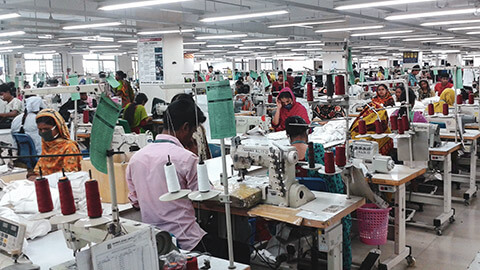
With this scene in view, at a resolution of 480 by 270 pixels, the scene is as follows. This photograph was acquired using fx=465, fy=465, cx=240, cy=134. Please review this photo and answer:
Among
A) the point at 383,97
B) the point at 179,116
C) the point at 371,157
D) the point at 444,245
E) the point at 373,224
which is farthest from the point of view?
the point at 383,97

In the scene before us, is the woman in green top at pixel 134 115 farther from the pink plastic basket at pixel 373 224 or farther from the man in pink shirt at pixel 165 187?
the man in pink shirt at pixel 165 187

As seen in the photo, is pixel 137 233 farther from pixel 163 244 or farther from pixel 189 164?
pixel 189 164

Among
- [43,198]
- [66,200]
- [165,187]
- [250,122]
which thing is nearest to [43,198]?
[43,198]

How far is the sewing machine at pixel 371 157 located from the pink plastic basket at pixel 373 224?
1.58 ft

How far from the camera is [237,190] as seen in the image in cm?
296

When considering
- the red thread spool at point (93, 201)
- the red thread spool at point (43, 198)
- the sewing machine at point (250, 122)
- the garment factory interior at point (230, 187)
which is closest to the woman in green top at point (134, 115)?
the garment factory interior at point (230, 187)

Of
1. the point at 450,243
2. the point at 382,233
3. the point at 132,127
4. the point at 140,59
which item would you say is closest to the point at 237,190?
the point at 382,233

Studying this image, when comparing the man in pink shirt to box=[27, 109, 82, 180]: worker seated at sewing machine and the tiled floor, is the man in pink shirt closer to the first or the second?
box=[27, 109, 82, 180]: worker seated at sewing machine

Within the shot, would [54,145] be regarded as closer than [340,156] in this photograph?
No

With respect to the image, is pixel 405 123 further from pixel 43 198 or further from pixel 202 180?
pixel 43 198

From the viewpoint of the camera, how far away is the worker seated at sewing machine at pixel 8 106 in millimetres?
7691

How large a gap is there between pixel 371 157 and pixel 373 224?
67cm

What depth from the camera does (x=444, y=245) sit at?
420cm

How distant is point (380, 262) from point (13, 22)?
9.60 metres
